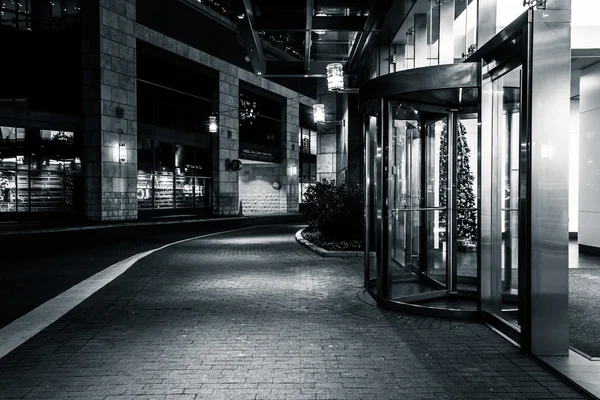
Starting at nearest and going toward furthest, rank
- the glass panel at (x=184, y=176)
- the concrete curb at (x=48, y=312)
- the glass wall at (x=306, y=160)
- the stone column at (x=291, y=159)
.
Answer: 1. the concrete curb at (x=48, y=312)
2. the glass panel at (x=184, y=176)
3. the stone column at (x=291, y=159)
4. the glass wall at (x=306, y=160)

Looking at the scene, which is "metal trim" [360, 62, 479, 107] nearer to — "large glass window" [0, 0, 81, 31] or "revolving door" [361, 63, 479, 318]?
"revolving door" [361, 63, 479, 318]

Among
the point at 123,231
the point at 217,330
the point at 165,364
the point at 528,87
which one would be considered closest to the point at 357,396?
the point at 165,364

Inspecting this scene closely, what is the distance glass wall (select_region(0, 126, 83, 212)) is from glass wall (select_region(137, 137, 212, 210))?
13.8ft

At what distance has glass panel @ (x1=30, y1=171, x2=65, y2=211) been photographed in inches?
1105

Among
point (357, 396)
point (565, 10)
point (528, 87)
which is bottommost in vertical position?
point (357, 396)

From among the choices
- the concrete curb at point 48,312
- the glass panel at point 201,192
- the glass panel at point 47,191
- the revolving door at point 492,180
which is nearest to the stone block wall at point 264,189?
the glass panel at point 201,192

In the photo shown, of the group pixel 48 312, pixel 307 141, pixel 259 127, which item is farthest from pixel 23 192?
pixel 307 141

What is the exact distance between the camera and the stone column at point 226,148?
38.6m

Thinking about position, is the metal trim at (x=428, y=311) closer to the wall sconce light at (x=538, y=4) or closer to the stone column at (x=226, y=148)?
the wall sconce light at (x=538, y=4)

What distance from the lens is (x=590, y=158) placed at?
48.1 ft

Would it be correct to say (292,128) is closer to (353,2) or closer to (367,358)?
(353,2)

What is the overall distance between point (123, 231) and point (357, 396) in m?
21.5

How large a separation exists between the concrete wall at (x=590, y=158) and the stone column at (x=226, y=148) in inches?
1066

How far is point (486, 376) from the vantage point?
508 cm
